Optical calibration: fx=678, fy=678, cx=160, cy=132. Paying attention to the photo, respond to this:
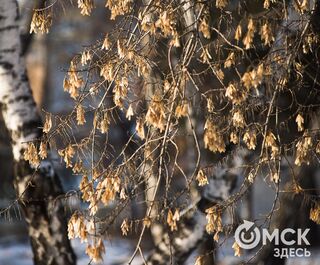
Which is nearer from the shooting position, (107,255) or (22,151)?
(22,151)

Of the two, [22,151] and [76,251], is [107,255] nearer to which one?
[76,251]

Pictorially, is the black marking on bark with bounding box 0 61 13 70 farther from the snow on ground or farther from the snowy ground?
the snow on ground

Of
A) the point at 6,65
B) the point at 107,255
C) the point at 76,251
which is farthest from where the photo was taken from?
the point at 107,255

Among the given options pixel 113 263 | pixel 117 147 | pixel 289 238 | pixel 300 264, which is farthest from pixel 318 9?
pixel 117 147

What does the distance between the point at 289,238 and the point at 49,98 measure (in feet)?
39.6

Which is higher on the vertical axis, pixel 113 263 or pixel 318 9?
pixel 318 9

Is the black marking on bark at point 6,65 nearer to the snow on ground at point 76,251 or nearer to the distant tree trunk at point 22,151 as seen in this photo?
the distant tree trunk at point 22,151

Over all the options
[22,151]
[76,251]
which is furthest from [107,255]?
[22,151]

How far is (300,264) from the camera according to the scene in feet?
35.6

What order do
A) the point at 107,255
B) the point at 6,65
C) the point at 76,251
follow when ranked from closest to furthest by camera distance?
the point at 6,65, the point at 76,251, the point at 107,255

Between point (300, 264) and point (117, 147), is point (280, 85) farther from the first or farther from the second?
point (117, 147)

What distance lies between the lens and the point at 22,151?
6.60 m

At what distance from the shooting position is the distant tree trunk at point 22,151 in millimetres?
6527

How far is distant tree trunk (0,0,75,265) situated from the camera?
6527mm
